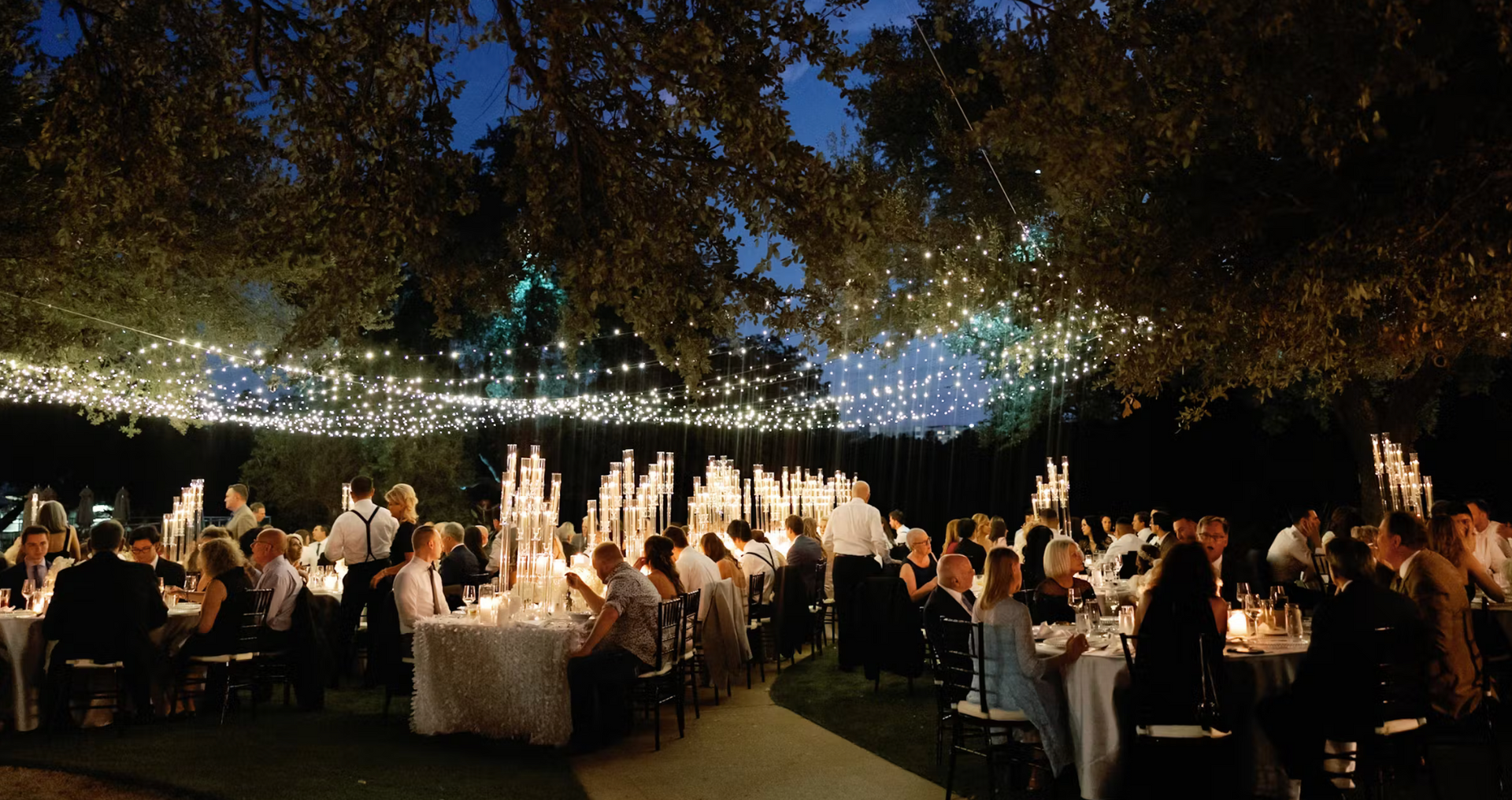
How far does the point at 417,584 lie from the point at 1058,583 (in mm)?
4499

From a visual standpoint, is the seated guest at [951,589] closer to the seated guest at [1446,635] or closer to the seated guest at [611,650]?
the seated guest at [611,650]

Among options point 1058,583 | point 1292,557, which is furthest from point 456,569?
point 1292,557

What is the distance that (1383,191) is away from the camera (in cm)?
589

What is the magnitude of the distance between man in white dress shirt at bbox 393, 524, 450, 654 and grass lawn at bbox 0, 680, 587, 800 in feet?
2.35

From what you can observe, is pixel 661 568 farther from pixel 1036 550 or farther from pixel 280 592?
Result: pixel 1036 550

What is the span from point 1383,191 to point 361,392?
20.3m

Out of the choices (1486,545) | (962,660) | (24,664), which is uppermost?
(1486,545)

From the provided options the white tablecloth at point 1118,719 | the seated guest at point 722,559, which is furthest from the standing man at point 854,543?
the white tablecloth at point 1118,719

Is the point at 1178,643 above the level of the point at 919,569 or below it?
below

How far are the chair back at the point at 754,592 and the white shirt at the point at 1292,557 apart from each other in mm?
4996

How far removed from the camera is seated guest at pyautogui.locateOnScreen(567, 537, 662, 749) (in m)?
6.89

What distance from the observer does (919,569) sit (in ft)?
30.8

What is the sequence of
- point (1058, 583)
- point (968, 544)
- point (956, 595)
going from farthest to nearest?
1. point (968, 544)
2. point (1058, 583)
3. point (956, 595)

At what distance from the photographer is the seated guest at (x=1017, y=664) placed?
5.45 metres
